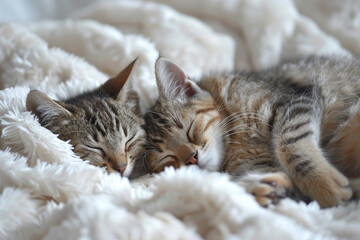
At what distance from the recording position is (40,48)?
1419 mm

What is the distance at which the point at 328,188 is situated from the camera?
881 millimetres

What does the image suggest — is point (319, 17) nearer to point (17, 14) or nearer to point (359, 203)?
point (359, 203)

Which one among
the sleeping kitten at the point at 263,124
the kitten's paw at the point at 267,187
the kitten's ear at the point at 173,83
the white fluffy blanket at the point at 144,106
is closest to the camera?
the white fluffy blanket at the point at 144,106

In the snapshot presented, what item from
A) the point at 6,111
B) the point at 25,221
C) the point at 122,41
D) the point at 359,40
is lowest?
the point at 25,221

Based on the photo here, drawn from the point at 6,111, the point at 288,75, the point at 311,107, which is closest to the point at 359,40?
the point at 288,75

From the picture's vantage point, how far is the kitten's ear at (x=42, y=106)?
103 cm

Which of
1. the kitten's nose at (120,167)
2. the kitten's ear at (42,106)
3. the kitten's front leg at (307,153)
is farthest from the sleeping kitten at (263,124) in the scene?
the kitten's ear at (42,106)

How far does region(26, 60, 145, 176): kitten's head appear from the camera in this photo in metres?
1.05

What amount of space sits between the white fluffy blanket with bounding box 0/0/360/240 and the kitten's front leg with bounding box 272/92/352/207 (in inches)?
2.8

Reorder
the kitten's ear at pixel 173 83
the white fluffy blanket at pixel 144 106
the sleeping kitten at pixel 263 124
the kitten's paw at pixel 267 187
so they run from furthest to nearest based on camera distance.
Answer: the kitten's ear at pixel 173 83 → the sleeping kitten at pixel 263 124 → the kitten's paw at pixel 267 187 → the white fluffy blanket at pixel 144 106

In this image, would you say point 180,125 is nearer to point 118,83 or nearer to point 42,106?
point 118,83

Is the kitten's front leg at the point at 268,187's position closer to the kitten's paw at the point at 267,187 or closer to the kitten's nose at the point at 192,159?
the kitten's paw at the point at 267,187

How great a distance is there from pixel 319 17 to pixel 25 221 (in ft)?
6.25

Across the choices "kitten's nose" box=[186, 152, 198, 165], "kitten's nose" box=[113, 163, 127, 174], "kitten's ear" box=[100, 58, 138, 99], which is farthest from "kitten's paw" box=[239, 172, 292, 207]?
"kitten's ear" box=[100, 58, 138, 99]
